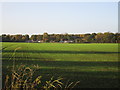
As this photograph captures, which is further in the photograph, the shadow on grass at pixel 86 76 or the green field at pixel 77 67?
the green field at pixel 77 67

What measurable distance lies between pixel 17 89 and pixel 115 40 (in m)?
52.6

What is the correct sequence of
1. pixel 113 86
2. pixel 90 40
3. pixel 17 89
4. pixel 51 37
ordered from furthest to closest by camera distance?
pixel 90 40 → pixel 51 37 → pixel 113 86 → pixel 17 89

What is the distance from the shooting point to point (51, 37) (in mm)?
42719

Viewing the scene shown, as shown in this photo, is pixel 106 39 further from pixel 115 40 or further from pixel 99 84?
pixel 99 84

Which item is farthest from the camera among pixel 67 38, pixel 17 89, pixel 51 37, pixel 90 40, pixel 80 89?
pixel 90 40

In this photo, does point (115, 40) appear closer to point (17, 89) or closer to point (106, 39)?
point (106, 39)

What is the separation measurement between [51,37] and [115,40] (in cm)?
2100

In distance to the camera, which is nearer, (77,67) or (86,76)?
(86,76)

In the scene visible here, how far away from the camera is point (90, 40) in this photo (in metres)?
56.8

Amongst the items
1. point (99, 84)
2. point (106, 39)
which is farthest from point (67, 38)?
point (99, 84)

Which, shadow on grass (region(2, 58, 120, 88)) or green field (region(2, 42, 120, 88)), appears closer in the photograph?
shadow on grass (region(2, 58, 120, 88))

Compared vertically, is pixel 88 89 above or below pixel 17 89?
below

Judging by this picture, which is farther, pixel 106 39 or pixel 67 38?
pixel 106 39

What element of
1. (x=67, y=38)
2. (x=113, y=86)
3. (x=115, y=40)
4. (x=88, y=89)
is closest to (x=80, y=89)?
(x=88, y=89)
